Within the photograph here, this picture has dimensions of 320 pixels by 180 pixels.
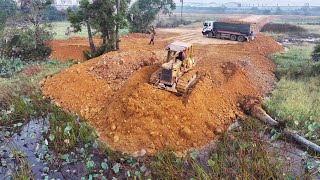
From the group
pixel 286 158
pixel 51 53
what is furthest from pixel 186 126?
pixel 51 53

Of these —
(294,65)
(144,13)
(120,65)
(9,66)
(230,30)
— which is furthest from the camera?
(144,13)

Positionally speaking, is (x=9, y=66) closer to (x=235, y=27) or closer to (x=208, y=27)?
(x=208, y=27)

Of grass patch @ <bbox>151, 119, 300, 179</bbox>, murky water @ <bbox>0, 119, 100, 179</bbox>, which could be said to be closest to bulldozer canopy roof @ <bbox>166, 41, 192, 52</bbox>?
grass patch @ <bbox>151, 119, 300, 179</bbox>

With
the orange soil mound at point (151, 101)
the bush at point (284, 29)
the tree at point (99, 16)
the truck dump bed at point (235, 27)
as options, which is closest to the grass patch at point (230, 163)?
the orange soil mound at point (151, 101)

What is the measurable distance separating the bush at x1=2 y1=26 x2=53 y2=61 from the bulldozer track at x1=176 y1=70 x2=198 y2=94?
1530cm

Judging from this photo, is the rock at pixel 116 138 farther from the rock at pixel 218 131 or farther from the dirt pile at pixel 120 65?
the dirt pile at pixel 120 65

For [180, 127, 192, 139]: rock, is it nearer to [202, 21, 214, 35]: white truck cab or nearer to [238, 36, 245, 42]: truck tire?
[238, 36, 245, 42]: truck tire

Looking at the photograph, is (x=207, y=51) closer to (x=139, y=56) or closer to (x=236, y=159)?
(x=139, y=56)

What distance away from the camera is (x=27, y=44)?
2512 centimetres

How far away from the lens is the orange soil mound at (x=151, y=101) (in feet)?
42.3

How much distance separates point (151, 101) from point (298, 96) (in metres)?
8.83

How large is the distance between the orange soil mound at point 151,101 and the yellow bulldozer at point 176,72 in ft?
1.63

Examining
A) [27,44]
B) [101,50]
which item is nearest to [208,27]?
[101,50]

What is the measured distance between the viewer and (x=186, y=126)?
43.4 feet
